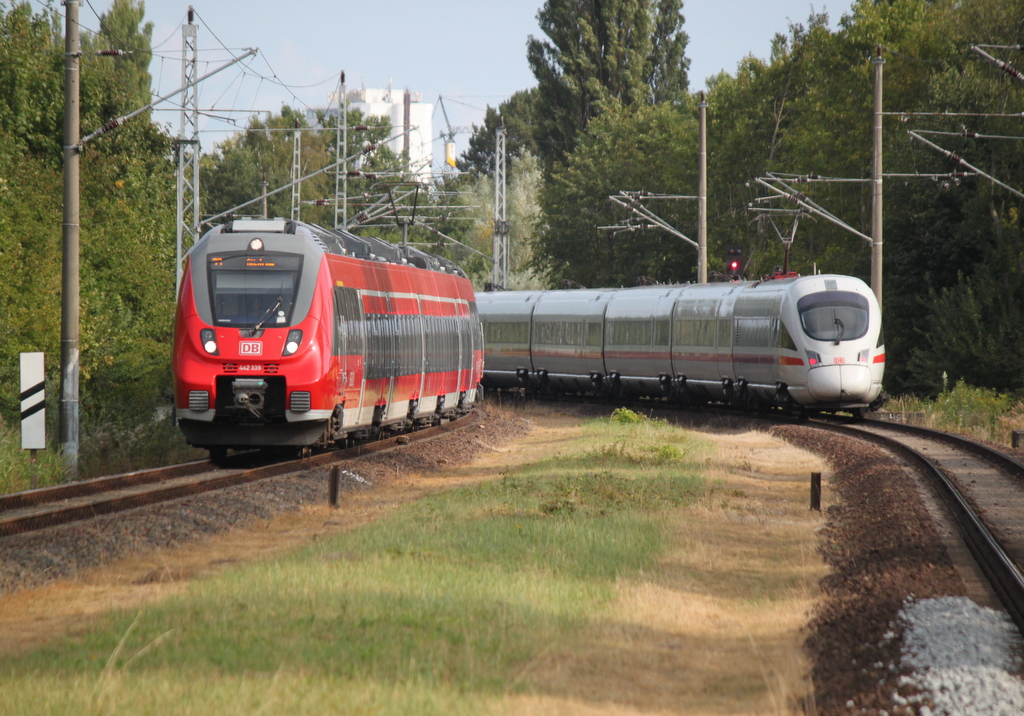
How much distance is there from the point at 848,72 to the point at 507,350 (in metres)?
21.9

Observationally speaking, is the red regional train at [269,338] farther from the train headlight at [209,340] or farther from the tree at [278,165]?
the tree at [278,165]

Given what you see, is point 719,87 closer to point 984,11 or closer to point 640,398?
point 984,11

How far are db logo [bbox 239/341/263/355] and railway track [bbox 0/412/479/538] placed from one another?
5.45 ft

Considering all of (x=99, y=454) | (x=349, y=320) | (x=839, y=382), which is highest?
(x=349, y=320)

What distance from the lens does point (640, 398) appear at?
44094mm

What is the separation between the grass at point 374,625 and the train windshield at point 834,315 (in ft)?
49.3

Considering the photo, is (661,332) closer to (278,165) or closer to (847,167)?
(847,167)

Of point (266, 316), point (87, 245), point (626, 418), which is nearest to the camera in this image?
point (266, 316)

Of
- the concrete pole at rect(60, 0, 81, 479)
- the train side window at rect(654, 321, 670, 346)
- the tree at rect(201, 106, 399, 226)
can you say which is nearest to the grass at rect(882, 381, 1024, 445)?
the train side window at rect(654, 321, 670, 346)

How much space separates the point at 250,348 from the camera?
17156 mm

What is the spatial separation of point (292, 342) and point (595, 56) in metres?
60.8

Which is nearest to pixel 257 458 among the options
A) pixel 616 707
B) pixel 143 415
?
pixel 143 415

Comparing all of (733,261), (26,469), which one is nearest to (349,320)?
(26,469)

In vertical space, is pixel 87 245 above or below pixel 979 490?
above
